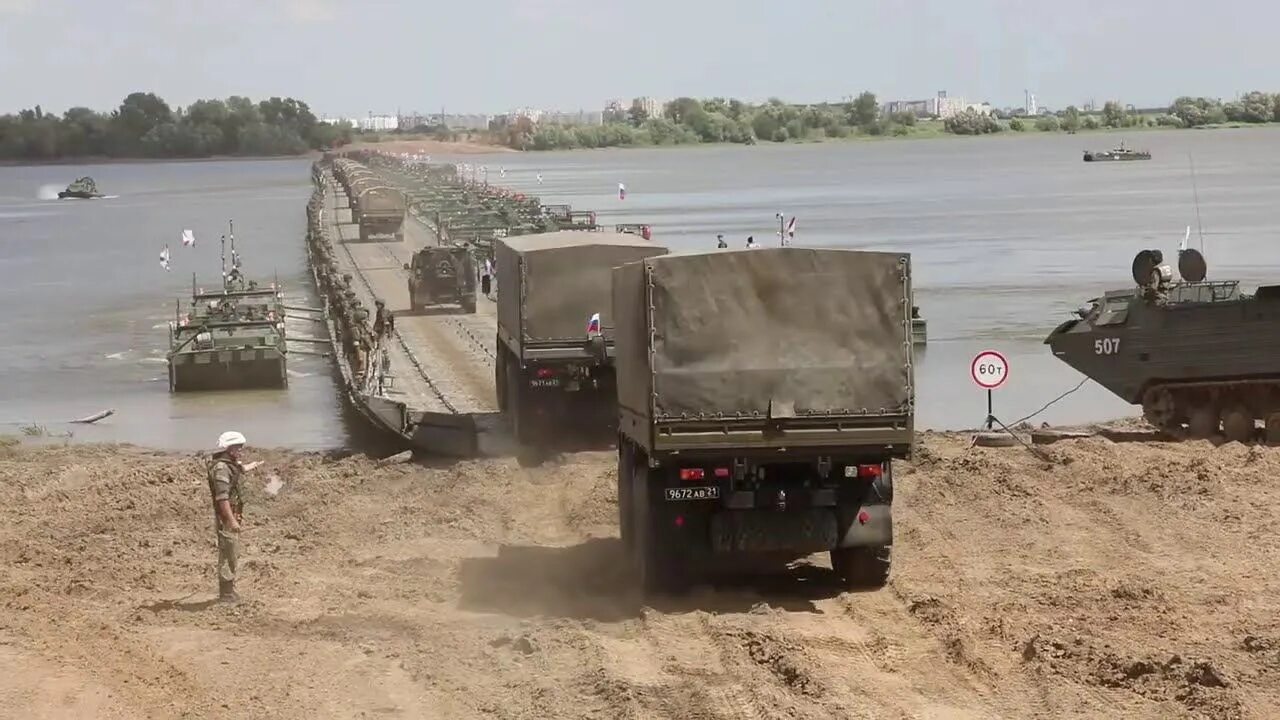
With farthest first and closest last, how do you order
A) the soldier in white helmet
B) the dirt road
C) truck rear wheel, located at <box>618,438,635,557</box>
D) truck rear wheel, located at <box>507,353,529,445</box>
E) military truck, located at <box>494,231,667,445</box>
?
truck rear wheel, located at <box>507,353,529,445</box>
military truck, located at <box>494,231,667,445</box>
truck rear wheel, located at <box>618,438,635,557</box>
the soldier in white helmet
the dirt road

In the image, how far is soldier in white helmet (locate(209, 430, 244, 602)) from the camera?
54.6ft

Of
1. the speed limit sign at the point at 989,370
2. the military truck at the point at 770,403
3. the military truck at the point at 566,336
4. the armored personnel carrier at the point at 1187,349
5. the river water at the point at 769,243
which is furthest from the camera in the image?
the river water at the point at 769,243

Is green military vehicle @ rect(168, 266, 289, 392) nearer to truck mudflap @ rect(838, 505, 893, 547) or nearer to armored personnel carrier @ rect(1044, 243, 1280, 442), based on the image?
armored personnel carrier @ rect(1044, 243, 1280, 442)

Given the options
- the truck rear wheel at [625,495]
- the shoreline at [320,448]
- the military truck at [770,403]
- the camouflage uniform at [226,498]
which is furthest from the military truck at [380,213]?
the military truck at [770,403]

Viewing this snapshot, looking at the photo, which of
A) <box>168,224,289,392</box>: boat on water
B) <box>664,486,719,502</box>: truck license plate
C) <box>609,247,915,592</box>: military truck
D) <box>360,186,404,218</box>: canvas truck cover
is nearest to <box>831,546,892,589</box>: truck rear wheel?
<box>609,247,915,592</box>: military truck

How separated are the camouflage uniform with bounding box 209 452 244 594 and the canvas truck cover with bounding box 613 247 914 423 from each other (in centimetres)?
366

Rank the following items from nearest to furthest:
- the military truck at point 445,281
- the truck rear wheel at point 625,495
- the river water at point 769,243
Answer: the truck rear wheel at point 625,495
the river water at point 769,243
the military truck at point 445,281

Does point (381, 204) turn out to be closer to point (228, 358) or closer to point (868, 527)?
point (228, 358)

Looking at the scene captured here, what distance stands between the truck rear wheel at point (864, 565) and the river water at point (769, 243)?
17908 millimetres

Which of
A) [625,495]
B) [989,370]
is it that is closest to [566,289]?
[989,370]

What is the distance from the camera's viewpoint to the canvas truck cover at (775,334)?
15820mm

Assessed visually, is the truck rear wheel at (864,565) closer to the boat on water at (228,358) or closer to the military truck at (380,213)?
the boat on water at (228,358)

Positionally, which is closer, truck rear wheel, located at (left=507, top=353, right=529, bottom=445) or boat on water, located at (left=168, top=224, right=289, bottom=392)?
truck rear wheel, located at (left=507, top=353, right=529, bottom=445)

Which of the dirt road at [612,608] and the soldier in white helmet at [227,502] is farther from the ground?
the soldier in white helmet at [227,502]
